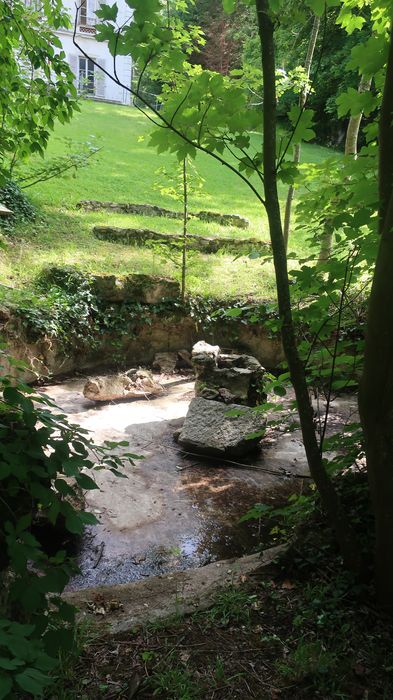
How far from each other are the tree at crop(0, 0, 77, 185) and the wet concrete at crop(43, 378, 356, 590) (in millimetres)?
2951

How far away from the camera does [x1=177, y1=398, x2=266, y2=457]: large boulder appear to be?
5.90 meters

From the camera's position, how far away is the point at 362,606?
2.35 metres

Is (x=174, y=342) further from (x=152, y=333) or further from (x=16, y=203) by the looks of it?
(x=16, y=203)

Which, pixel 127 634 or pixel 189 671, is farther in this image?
pixel 127 634

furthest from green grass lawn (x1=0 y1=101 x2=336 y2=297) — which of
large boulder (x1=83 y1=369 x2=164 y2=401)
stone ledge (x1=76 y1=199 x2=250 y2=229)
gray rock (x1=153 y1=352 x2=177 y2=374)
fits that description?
large boulder (x1=83 y1=369 x2=164 y2=401)

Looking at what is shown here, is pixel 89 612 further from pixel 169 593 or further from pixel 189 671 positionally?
pixel 189 671

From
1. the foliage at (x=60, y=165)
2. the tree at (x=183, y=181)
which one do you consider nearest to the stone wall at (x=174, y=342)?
the tree at (x=183, y=181)

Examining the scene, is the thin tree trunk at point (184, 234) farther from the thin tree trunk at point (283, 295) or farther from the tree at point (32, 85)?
the thin tree trunk at point (283, 295)

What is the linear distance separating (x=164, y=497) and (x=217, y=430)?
4.44 ft

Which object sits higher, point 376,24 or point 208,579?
point 376,24

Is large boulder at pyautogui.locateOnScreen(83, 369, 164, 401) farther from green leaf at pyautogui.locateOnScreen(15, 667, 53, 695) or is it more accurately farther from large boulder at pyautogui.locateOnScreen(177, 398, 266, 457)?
green leaf at pyautogui.locateOnScreen(15, 667, 53, 695)

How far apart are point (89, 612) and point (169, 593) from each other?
509 mm

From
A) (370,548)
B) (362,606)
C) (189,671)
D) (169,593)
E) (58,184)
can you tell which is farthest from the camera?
(58,184)

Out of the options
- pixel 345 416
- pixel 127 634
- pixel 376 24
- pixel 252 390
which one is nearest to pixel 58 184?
pixel 252 390
